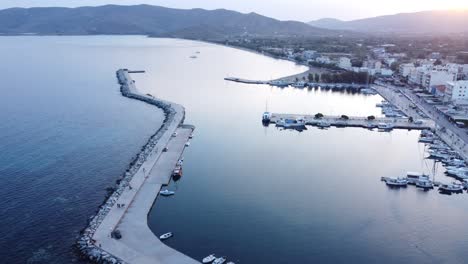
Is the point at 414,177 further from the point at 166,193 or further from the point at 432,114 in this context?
the point at 432,114

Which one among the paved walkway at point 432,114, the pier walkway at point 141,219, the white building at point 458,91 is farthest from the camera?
the white building at point 458,91

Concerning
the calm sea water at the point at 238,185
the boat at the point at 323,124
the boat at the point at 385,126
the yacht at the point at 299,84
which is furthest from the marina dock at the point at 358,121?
the yacht at the point at 299,84

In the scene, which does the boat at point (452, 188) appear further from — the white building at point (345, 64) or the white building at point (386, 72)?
the white building at point (345, 64)

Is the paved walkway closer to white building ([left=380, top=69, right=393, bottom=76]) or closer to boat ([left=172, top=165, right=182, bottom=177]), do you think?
white building ([left=380, top=69, right=393, bottom=76])

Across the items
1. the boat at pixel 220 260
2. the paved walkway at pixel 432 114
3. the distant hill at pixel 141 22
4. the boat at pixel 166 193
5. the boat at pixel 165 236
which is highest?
the distant hill at pixel 141 22

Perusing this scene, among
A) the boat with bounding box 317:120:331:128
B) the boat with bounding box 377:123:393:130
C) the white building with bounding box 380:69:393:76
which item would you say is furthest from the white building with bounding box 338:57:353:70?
the boat with bounding box 317:120:331:128
